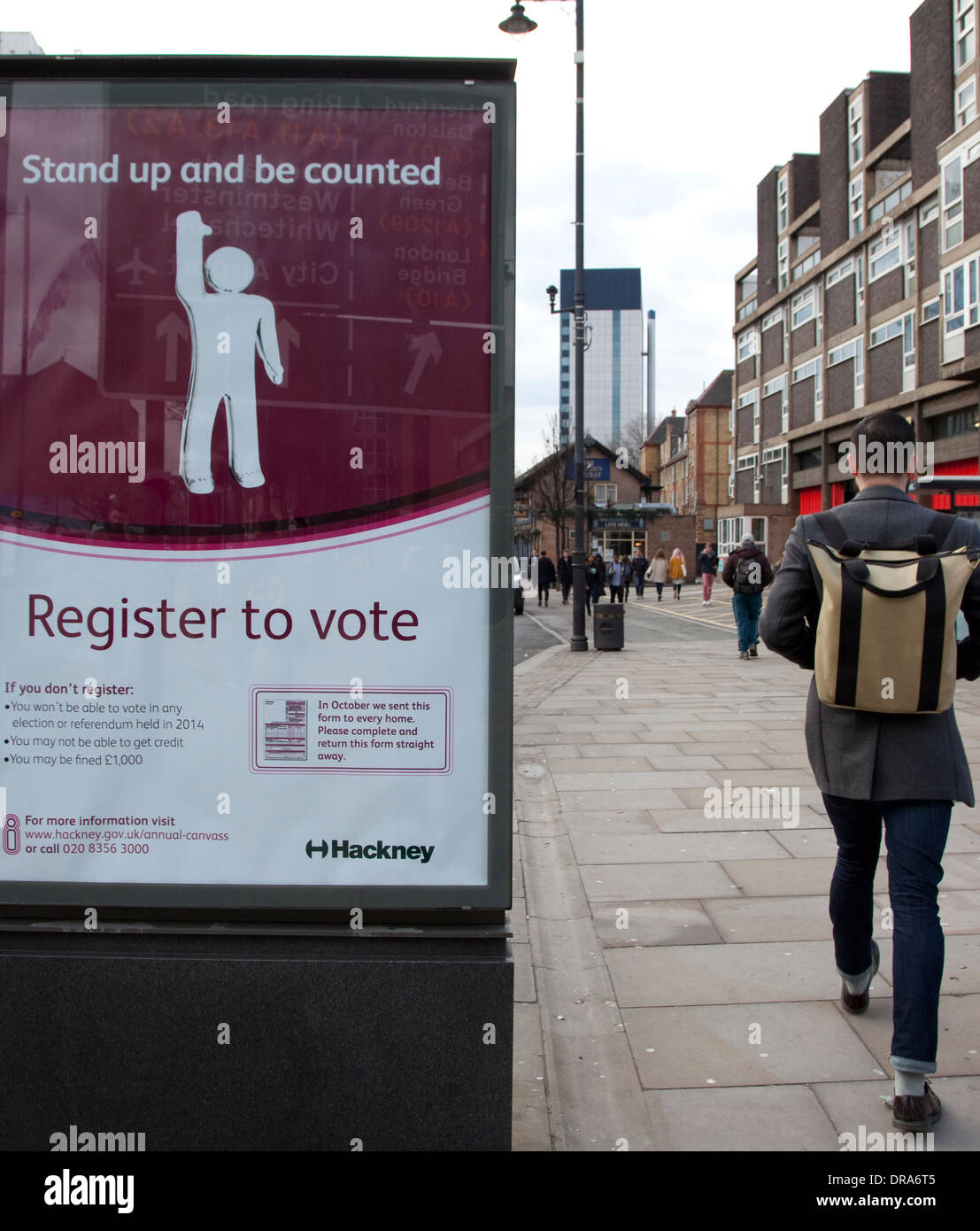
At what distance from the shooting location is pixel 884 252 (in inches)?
1551

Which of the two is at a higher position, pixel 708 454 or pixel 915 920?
pixel 708 454

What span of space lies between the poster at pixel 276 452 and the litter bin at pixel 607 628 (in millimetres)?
15956

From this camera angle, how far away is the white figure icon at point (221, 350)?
8.19 feet

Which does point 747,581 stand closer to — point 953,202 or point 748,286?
point 953,202

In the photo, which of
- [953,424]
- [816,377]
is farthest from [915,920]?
[816,377]

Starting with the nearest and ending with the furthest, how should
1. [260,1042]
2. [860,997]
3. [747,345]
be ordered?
1. [260,1042]
2. [860,997]
3. [747,345]

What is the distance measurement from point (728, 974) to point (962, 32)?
35.4m

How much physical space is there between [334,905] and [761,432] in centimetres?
5663

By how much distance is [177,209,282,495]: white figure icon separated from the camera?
8.19ft

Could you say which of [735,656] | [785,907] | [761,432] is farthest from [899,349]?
[785,907]

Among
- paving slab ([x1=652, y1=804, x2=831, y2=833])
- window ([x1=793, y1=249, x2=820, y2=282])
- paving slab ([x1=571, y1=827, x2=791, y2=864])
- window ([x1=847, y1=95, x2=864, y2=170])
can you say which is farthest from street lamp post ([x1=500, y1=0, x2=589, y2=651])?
window ([x1=793, y1=249, x2=820, y2=282])

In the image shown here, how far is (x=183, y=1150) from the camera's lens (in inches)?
98.6

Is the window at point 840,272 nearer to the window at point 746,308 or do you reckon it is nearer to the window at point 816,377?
the window at point 816,377

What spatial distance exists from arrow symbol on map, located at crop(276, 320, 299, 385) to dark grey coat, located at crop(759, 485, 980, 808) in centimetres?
141
